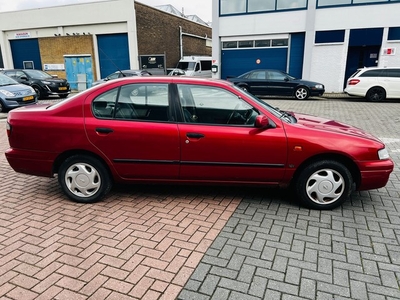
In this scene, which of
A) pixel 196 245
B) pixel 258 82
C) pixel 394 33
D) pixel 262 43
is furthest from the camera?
pixel 262 43

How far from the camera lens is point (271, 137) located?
3729mm

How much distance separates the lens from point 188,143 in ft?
12.4

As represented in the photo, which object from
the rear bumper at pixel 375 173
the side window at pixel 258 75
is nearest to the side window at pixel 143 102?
the rear bumper at pixel 375 173

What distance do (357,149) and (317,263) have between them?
1.54 metres

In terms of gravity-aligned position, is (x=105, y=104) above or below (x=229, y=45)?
below

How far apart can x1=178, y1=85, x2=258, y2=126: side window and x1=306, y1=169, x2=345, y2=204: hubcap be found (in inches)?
40.0

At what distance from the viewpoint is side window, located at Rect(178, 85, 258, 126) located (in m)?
3.85

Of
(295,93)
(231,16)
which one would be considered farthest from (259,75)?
(231,16)

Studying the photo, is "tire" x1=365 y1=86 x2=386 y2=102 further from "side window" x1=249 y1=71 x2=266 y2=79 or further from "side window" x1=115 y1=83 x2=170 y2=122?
"side window" x1=115 y1=83 x2=170 y2=122

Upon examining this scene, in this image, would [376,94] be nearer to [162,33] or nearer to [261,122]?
Answer: [261,122]

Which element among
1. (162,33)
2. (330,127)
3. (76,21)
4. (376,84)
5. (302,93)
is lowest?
(302,93)

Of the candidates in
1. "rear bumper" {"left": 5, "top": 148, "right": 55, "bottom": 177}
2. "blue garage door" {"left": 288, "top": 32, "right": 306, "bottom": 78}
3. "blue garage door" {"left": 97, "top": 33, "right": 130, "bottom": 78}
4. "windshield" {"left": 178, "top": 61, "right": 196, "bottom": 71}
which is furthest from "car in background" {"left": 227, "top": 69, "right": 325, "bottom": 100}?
"rear bumper" {"left": 5, "top": 148, "right": 55, "bottom": 177}

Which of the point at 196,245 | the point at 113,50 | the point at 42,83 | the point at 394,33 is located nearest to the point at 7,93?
the point at 42,83

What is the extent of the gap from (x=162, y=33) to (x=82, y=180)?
24248mm
